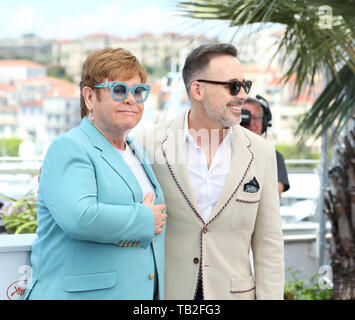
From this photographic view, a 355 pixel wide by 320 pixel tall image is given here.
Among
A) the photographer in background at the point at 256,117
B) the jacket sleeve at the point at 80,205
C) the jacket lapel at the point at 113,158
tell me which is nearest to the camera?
the jacket sleeve at the point at 80,205

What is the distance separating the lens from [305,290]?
16.1 feet

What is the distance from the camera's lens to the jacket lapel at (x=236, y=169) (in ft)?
5.91

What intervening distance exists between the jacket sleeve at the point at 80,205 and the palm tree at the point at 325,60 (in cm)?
227

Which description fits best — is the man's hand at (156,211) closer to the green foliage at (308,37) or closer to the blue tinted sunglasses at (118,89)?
the blue tinted sunglasses at (118,89)

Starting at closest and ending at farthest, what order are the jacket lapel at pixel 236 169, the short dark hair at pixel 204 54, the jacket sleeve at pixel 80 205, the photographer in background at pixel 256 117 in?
the jacket sleeve at pixel 80 205
the jacket lapel at pixel 236 169
the short dark hair at pixel 204 54
the photographer in background at pixel 256 117

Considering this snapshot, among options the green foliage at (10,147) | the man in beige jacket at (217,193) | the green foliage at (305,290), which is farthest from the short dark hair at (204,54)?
the green foliage at (10,147)

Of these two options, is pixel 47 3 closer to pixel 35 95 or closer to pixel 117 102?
pixel 35 95

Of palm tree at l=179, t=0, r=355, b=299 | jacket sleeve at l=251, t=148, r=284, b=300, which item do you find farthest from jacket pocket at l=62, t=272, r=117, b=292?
palm tree at l=179, t=0, r=355, b=299

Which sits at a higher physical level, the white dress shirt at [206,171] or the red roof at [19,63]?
the red roof at [19,63]

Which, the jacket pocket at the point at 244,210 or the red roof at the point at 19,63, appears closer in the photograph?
the jacket pocket at the point at 244,210

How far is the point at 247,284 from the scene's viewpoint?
1.85m

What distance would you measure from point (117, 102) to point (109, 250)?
42 centimetres
